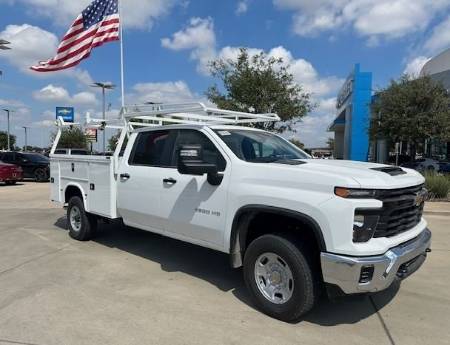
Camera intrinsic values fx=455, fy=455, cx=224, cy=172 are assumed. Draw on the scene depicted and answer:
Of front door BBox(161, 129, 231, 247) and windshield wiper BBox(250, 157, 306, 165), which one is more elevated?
windshield wiper BBox(250, 157, 306, 165)

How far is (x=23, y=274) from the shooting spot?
595 cm

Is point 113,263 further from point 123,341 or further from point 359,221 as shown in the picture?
point 359,221

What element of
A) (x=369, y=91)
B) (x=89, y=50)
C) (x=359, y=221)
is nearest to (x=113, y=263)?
(x=359, y=221)

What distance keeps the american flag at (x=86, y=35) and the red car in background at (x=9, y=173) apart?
10.6m

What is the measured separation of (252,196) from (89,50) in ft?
24.0

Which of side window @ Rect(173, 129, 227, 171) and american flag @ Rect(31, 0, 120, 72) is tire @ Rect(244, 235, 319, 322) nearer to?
side window @ Rect(173, 129, 227, 171)

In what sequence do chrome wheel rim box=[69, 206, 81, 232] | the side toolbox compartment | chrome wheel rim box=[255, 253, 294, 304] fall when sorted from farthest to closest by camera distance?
the side toolbox compartment < chrome wheel rim box=[69, 206, 81, 232] < chrome wheel rim box=[255, 253, 294, 304]

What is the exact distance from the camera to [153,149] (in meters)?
6.32

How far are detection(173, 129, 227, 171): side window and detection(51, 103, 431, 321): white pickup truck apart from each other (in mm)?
14

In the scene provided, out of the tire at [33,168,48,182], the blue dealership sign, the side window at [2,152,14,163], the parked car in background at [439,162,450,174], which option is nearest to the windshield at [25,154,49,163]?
the tire at [33,168,48,182]

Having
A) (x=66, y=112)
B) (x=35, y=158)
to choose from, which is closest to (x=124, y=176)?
(x=35, y=158)

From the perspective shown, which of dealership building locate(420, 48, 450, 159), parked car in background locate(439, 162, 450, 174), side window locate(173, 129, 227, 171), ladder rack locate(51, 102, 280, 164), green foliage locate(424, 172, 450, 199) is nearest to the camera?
side window locate(173, 129, 227, 171)

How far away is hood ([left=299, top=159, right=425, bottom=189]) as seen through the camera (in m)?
4.06

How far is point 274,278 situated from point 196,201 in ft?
4.39
